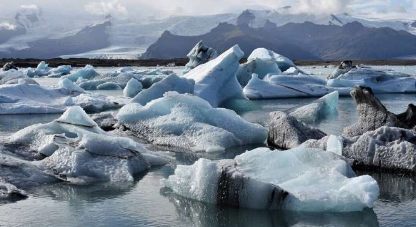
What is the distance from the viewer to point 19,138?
21.3ft

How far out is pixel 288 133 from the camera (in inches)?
275

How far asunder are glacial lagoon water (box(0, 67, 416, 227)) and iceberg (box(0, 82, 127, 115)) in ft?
22.6

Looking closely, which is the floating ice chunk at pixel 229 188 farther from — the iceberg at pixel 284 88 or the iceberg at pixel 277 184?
the iceberg at pixel 284 88

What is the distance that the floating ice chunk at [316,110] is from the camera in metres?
10.1

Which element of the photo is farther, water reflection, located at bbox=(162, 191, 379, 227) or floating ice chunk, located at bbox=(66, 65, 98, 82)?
floating ice chunk, located at bbox=(66, 65, 98, 82)

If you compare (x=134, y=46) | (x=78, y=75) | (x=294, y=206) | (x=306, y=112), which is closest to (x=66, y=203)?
(x=294, y=206)

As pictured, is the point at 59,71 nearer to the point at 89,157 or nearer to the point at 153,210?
the point at 89,157

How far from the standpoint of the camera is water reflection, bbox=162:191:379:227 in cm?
400

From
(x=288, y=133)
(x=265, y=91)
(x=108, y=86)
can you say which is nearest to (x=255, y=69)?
(x=265, y=91)

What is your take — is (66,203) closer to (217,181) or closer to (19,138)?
(217,181)

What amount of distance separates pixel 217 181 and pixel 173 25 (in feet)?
288

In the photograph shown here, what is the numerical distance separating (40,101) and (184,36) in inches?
3945

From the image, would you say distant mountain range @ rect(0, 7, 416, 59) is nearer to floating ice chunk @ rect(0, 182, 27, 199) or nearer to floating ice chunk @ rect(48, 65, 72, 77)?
floating ice chunk @ rect(48, 65, 72, 77)

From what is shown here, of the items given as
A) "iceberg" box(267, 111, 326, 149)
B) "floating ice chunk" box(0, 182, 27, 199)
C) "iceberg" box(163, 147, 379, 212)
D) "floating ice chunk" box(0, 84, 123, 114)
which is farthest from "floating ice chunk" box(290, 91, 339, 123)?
"floating ice chunk" box(0, 182, 27, 199)
